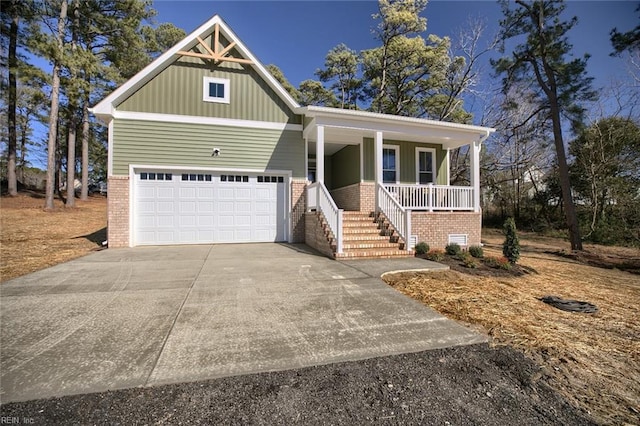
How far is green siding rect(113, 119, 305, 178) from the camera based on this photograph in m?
8.95

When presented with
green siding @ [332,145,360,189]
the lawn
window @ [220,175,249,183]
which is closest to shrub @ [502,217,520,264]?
the lawn

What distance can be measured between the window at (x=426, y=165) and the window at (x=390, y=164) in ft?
3.26

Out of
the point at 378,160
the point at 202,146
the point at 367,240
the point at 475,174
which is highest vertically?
the point at 202,146

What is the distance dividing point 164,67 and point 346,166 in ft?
23.6

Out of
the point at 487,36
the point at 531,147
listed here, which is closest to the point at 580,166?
the point at 531,147

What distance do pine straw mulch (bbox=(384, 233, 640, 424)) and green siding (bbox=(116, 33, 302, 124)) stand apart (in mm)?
7486

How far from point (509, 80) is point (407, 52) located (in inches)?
251

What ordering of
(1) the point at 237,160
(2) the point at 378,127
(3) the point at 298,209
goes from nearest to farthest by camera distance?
(2) the point at 378,127, (1) the point at 237,160, (3) the point at 298,209

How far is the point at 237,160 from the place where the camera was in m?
9.70

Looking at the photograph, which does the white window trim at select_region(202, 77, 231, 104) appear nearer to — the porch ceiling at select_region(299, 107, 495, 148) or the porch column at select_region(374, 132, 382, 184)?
the porch ceiling at select_region(299, 107, 495, 148)

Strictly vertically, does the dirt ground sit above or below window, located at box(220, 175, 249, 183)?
below

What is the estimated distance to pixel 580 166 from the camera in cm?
1630

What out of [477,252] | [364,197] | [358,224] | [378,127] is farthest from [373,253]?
[378,127]

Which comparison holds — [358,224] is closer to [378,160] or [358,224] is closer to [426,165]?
[378,160]
